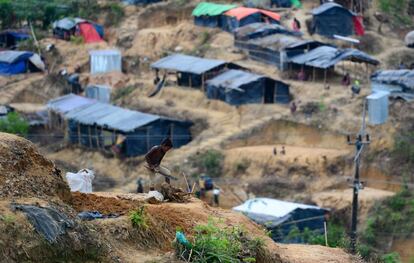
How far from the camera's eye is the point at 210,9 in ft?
147

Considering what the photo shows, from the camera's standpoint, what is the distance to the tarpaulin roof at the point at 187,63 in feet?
128

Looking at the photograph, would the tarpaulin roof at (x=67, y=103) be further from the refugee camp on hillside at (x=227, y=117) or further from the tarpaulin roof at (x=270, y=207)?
the tarpaulin roof at (x=270, y=207)

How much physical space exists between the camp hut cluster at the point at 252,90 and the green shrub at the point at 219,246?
25.8m

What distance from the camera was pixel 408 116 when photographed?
109ft

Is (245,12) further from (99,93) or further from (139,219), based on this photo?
(139,219)

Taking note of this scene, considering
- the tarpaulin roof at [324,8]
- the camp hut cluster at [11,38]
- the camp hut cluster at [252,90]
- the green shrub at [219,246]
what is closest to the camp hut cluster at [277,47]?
the camp hut cluster at [252,90]

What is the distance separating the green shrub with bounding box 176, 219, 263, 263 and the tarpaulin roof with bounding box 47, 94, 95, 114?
28913 mm

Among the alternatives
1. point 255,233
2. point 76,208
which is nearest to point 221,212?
point 255,233

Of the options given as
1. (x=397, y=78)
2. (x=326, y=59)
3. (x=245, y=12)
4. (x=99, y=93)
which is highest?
(x=245, y=12)

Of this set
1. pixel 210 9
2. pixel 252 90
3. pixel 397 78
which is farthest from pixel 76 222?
pixel 210 9

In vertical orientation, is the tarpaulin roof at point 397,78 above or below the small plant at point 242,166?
above

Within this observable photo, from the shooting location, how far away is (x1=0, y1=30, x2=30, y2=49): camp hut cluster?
49000 mm

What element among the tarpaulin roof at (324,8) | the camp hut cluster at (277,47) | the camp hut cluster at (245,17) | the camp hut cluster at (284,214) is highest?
the tarpaulin roof at (324,8)

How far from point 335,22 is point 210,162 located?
12.8 meters
